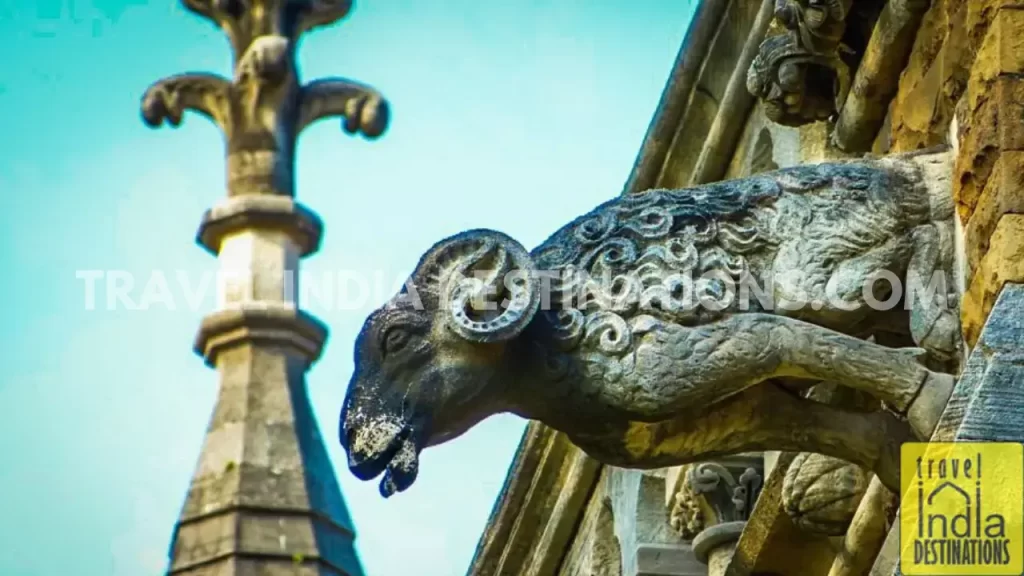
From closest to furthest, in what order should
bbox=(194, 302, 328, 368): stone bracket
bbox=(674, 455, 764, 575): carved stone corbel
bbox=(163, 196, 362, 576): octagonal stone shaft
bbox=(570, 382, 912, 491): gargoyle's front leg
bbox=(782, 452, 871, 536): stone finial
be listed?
A: bbox=(570, 382, 912, 491): gargoyle's front leg → bbox=(782, 452, 871, 536): stone finial → bbox=(674, 455, 764, 575): carved stone corbel → bbox=(163, 196, 362, 576): octagonal stone shaft → bbox=(194, 302, 328, 368): stone bracket

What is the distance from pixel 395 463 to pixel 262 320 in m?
10.8

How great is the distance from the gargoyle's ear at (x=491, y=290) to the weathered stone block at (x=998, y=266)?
844 mm

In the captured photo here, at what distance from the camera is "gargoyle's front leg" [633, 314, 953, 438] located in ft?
22.8

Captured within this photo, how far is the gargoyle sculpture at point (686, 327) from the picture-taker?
696 centimetres

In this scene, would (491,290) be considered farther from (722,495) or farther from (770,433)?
(722,495)

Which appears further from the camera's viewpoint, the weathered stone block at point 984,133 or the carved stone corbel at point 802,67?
the carved stone corbel at point 802,67

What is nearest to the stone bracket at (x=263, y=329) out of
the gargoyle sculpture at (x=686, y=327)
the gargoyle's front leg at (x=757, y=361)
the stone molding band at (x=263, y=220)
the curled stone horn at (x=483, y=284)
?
the stone molding band at (x=263, y=220)

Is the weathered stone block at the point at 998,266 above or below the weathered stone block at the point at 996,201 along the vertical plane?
below

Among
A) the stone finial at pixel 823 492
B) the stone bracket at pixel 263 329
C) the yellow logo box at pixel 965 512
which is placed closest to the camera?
the yellow logo box at pixel 965 512

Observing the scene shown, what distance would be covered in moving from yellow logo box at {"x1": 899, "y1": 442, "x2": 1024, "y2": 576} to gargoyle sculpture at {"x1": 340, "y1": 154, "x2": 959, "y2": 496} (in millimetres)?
191

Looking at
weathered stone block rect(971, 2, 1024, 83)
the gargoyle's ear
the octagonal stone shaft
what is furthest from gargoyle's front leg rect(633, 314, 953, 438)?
the octagonal stone shaft

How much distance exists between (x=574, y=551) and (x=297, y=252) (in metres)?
6.18

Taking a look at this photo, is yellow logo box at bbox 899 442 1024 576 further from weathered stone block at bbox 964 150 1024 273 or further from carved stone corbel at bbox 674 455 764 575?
carved stone corbel at bbox 674 455 764 575

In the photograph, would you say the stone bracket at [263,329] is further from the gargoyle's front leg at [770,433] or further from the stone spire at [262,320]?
the gargoyle's front leg at [770,433]
